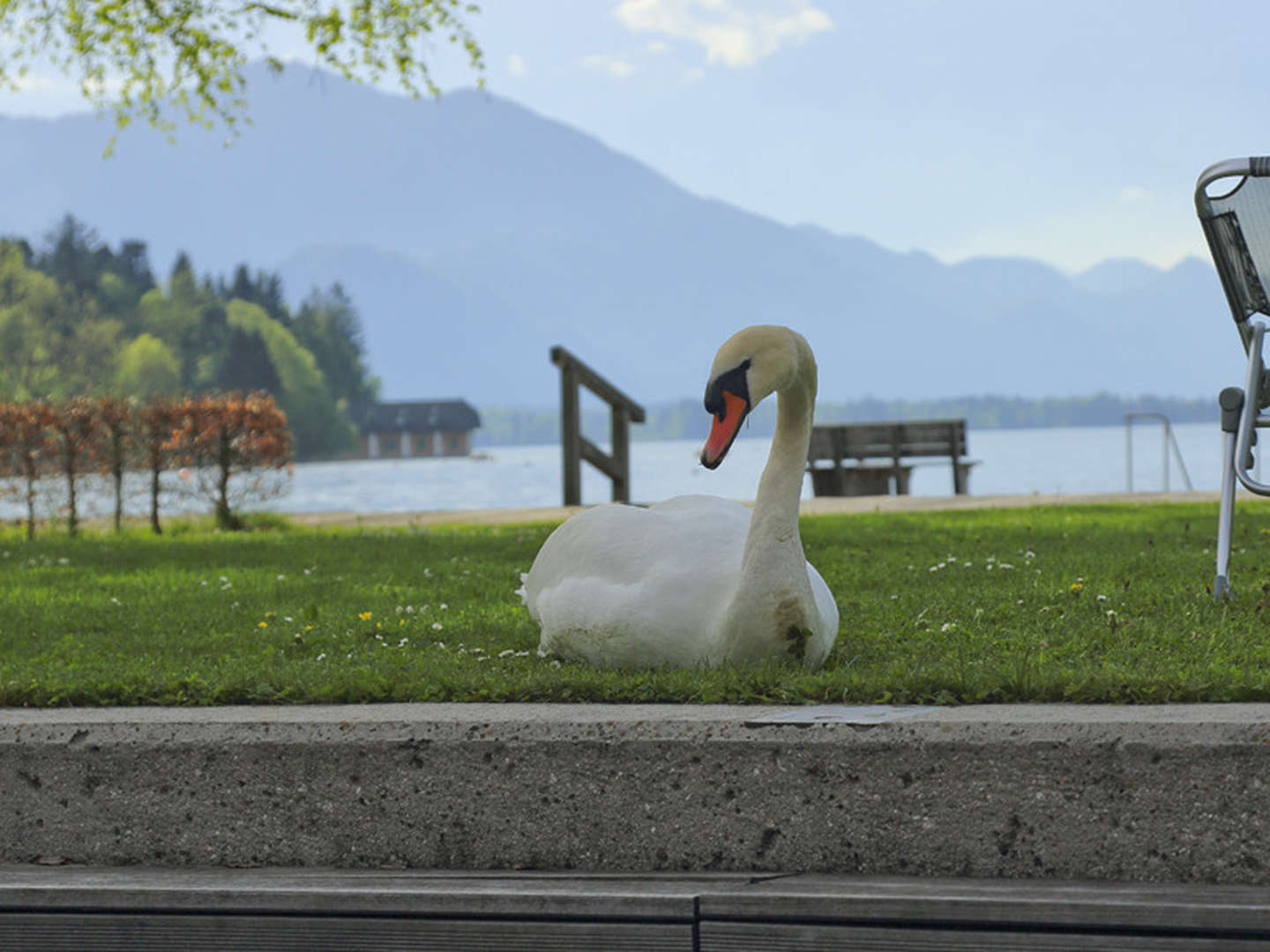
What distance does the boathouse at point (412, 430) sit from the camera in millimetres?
133500

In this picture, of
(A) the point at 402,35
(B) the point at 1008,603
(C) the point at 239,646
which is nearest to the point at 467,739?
(C) the point at 239,646

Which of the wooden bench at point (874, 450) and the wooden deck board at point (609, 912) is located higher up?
the wooden bench at point (874, 450)

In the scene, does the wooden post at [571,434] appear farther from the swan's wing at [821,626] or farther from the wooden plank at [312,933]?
the wooden plank at [312,933]

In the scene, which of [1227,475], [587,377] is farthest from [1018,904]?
[587,377]

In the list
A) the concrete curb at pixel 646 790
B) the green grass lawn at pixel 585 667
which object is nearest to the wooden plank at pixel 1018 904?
the concrete curb at pixel 646 790

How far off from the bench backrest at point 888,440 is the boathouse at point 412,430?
370 ft

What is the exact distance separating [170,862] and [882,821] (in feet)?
6.29

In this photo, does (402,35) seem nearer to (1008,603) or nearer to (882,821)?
(1008,603)

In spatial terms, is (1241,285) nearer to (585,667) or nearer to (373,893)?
(585,667)

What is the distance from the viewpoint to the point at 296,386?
127188mm

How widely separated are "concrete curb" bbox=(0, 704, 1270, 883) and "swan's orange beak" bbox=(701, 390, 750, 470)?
0.69 meters

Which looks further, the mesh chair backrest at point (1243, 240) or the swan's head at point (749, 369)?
the mesh chair backrest at point (1243, 240)

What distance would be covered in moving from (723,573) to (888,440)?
16.1 metres

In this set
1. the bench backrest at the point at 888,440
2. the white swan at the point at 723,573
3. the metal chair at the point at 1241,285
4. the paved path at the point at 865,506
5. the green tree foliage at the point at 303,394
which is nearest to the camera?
the white swan at the point at 723,573
